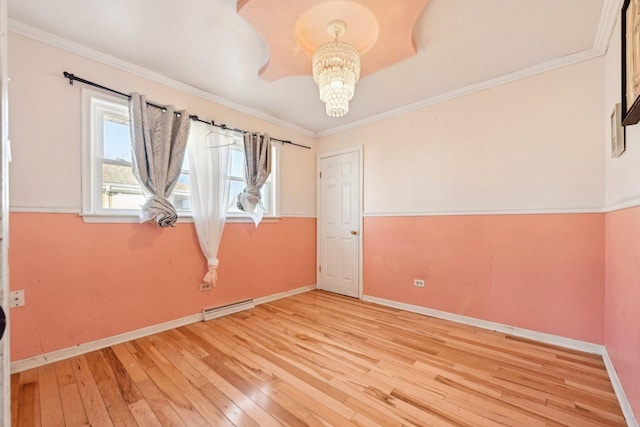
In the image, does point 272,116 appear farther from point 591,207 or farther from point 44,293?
point 591,207

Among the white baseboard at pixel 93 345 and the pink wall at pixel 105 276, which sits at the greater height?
the pink wall at pixel 105 276

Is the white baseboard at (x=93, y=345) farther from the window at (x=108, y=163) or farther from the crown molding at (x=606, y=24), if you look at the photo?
the crown molding at (x=606, y=24)

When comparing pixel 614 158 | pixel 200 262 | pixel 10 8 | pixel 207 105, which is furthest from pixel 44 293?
pixel 614 158

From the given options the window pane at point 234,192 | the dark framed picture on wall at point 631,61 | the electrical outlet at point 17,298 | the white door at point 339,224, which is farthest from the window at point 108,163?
the dark framed picture on wall at point 631,61

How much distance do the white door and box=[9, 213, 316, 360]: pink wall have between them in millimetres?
1200

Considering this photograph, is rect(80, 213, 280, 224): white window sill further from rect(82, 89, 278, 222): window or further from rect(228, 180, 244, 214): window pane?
rect(228, 180, 244, 214): window pane

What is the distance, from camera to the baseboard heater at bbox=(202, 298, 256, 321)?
2797 mm

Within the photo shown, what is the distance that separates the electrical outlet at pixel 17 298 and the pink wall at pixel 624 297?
3704mm

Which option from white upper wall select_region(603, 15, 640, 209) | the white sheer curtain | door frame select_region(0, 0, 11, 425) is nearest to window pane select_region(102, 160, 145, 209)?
the white sheer curtain

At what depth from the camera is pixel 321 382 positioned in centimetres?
174

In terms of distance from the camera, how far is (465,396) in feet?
5.25

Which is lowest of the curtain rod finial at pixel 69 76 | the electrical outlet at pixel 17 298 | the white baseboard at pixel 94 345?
the white baseboard at pixel 94 345

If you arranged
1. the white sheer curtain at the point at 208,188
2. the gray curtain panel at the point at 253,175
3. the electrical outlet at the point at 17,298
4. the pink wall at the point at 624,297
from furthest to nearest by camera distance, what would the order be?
the gray curtain panel at the point at 253,175, the white sheer curtain at the point at 208,188, the electrical outlet at the point at 17,298, the pink wall at the point at 624,297

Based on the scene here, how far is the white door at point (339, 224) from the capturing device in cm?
367
